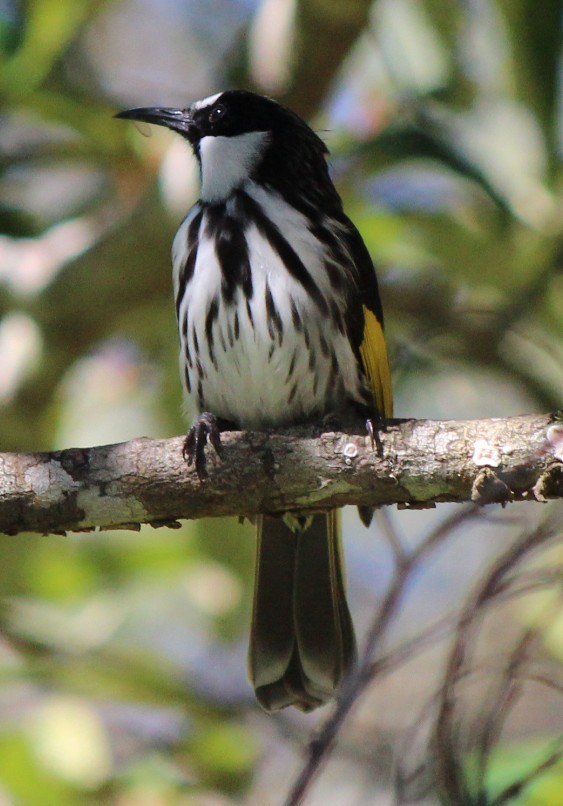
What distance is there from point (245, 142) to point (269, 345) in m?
0.86

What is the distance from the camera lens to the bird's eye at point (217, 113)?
173 inches

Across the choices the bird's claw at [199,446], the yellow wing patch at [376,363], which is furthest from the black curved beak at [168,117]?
the bird's claw at [199,446]

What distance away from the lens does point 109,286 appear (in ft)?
15.7

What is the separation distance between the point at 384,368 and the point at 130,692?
1481 millimetres

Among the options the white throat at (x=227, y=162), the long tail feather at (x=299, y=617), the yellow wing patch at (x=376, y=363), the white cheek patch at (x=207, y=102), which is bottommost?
the long tail feather at (x=299, y=617)

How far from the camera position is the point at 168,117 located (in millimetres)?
4461

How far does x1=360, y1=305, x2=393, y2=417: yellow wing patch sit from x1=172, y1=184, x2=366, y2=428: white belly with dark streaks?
0.04 m

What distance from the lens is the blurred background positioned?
4465 millimetres

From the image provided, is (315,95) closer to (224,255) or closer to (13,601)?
(224,255)

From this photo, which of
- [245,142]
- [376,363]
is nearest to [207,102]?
[245,142]

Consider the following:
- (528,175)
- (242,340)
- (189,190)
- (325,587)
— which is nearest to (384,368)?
(242,340)

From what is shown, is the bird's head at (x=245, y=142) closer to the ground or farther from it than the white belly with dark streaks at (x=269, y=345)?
farther from it

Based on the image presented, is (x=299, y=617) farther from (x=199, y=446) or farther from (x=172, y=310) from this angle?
(x=172, y=310)

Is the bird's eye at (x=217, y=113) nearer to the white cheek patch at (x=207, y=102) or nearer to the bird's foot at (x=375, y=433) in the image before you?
the white cheek patch at (x=207, y=102)
